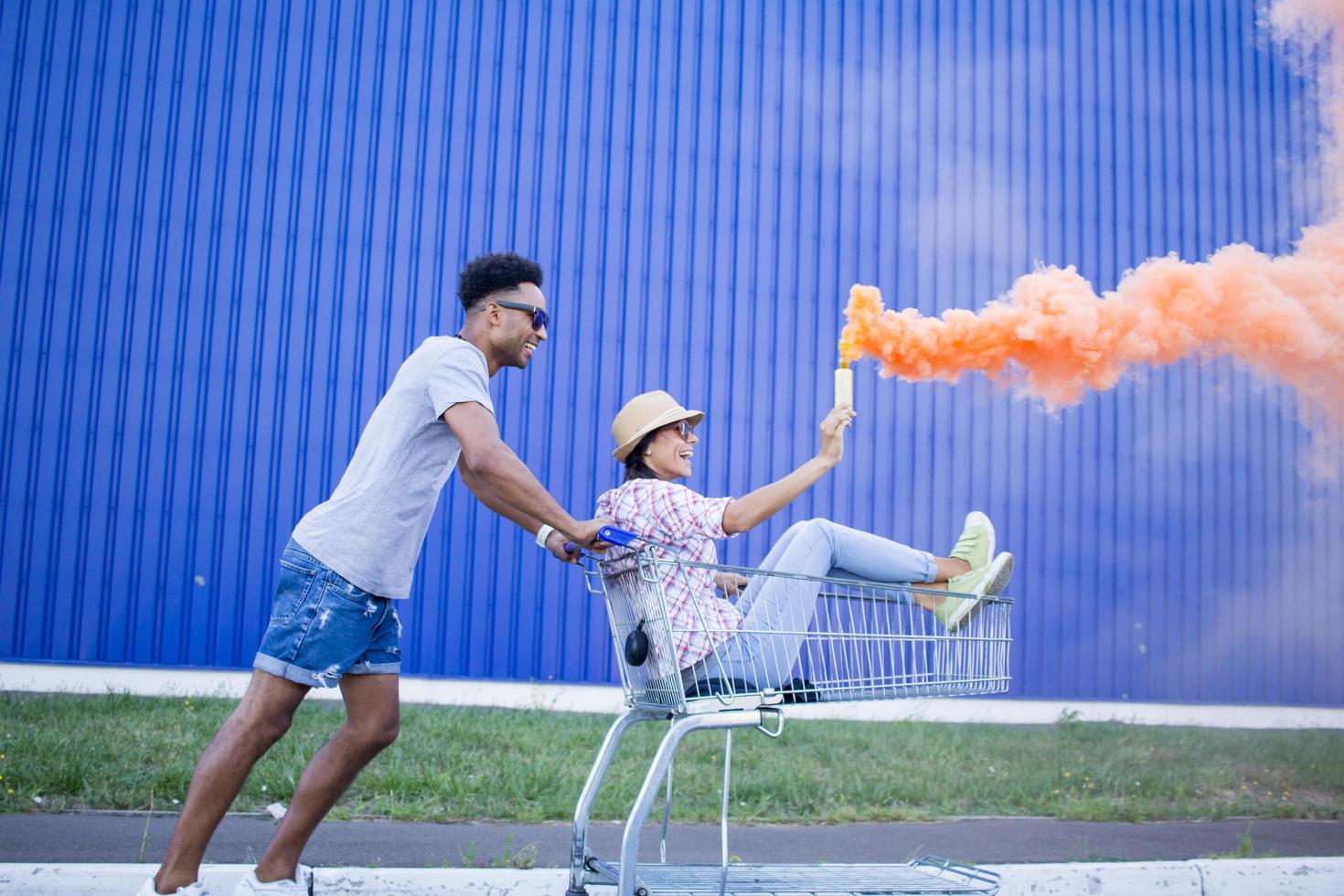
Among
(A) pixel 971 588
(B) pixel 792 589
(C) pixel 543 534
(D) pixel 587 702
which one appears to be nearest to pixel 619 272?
(D) pixel 587 702

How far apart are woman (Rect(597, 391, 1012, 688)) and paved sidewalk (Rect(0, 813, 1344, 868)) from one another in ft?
5.07

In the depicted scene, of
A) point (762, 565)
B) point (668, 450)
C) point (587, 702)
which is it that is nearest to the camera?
point (762, 565)

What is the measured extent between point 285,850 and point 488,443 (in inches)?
55.4

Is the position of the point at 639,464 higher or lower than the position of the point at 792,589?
higher

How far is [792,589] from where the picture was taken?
3799 mm

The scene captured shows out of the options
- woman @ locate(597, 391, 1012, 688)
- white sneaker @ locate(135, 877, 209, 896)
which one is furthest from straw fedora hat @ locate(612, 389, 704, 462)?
white sneaker @ locate(135, 877, 209, 896)

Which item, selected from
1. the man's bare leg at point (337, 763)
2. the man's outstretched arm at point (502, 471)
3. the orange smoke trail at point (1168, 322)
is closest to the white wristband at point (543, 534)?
the man's outstretched arm at point (502, 471)

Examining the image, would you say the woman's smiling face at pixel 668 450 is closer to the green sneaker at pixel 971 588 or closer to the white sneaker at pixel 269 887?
the green sneaker at pixel 971 588

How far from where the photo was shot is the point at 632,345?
957 cm

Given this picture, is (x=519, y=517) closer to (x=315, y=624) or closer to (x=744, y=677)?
(x=315, y=624)

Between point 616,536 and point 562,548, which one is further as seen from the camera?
point 562,548

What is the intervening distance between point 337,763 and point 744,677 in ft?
4.24

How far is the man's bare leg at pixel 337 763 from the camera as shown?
11.6 feet

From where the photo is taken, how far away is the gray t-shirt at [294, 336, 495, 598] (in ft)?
11.4
